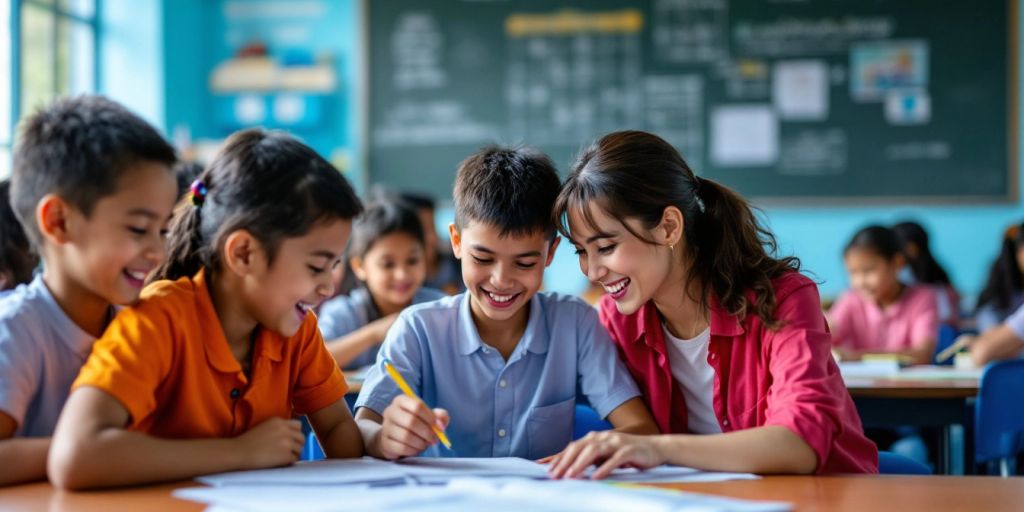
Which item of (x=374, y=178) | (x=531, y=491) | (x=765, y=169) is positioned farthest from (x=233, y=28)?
(x=531, y=491)

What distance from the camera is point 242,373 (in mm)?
1354

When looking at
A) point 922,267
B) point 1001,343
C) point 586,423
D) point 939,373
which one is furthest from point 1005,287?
point 586,423

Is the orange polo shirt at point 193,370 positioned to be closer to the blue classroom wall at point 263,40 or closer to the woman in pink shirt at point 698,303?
the woman in pink shirt at point 698,303

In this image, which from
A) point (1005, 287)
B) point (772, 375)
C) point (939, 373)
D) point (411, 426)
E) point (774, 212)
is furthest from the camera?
point (774, 212)

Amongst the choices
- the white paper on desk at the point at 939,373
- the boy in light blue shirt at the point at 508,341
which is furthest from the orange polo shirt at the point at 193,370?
the white paper on desk at the point at 939,373

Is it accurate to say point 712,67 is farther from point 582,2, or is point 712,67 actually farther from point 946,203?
point 946,203

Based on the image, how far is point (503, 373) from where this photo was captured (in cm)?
174

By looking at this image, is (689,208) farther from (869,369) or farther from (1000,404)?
(869,369)

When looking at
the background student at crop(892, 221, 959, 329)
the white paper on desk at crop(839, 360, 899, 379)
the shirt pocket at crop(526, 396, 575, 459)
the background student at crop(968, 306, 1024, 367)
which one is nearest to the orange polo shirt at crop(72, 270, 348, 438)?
the shirt pocket at crop(526, 396, 575, 459)

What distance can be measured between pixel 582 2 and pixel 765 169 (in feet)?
4.32

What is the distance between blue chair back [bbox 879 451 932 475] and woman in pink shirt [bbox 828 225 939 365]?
2.12 metres

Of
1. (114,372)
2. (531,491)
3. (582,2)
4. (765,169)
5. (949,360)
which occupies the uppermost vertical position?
(582,2)

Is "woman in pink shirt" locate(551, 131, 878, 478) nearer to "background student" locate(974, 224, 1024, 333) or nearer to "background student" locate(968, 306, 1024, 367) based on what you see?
"background student" locate(968, 306, 1024, 367)

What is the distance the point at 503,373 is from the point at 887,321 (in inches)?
99.5
